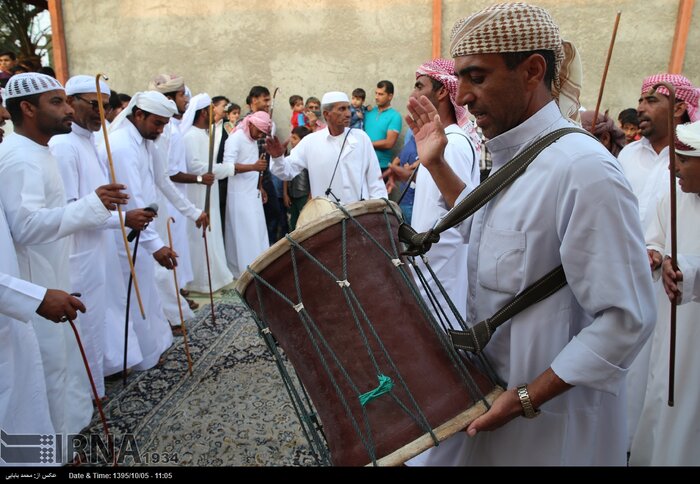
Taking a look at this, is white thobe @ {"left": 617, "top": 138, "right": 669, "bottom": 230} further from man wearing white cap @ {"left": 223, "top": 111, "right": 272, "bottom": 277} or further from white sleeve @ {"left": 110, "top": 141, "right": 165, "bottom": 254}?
man wearing white cap @ {"left": 223, "top": 111, "right": 272, "bottom": 277}

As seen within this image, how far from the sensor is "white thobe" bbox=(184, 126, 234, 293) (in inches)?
240

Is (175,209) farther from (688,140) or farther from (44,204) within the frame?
(688,140)

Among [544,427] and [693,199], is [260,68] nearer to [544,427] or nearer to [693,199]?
[693,199]

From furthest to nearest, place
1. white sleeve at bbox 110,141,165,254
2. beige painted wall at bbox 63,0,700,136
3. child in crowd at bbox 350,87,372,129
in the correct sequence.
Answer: child in crowd at bbox 350,87,372,129, beige painted wall at bbox 63,0,700,136, white sleeve at bbox 110,141,165,254

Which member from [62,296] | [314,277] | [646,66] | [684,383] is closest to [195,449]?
[62,296]

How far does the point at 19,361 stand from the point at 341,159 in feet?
10.5

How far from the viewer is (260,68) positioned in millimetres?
8914

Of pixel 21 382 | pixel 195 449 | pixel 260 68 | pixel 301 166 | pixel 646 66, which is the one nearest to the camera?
pixel 21 382

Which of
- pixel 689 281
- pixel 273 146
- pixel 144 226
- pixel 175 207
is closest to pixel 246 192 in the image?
pixel 175 207

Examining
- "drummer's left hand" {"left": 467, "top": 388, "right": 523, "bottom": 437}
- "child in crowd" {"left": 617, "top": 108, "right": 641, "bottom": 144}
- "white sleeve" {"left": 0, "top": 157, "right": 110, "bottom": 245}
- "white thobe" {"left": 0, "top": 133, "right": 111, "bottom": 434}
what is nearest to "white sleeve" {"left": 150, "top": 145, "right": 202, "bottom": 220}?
"white thobe" {"left": 0, "top": 133, "right": 111, "bottom": 434}

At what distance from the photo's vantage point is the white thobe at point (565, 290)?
51.0 inches

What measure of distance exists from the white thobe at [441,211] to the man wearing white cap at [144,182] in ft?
6.82

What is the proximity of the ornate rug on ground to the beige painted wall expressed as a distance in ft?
18.1

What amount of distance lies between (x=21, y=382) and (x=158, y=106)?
2472 millimetres
